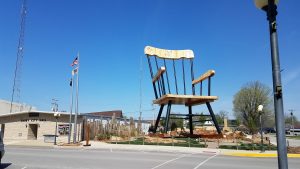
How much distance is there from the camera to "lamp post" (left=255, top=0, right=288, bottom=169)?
174 inches

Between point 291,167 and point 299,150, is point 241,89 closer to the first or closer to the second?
point 299,150

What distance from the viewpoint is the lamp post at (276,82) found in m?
→ 4.41

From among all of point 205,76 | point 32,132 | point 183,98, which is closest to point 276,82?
point 205,76

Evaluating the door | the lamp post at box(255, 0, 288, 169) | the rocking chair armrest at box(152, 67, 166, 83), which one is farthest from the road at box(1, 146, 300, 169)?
the door

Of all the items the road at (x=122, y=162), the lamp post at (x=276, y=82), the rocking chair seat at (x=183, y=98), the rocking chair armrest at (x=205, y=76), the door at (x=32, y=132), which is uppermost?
the rocking chair armrest at (x=205, y=76)

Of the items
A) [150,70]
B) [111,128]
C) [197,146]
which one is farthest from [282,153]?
[111,128]

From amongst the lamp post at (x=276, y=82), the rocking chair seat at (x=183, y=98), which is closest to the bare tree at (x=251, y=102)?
the rocking chair seat at (x=183, y=98)

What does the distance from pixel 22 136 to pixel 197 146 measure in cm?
2584

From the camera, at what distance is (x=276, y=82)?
181 inches

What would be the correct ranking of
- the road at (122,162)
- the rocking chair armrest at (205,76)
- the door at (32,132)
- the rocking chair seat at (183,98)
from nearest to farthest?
the road at (122,162), the rocking chair armrest at (205,76), the rocking chair seat at (183,98), the door at (32,132)

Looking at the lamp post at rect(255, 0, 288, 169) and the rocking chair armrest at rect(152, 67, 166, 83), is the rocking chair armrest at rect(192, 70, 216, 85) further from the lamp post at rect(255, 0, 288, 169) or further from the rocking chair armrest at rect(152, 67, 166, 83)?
the lamp post at rect(255, 0, 288, 169)

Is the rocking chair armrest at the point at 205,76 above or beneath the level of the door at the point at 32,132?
above

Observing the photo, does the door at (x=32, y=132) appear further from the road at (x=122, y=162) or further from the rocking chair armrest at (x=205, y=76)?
the road at (x=122, y=162)

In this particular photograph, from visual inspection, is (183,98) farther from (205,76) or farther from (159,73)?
(159,73)
